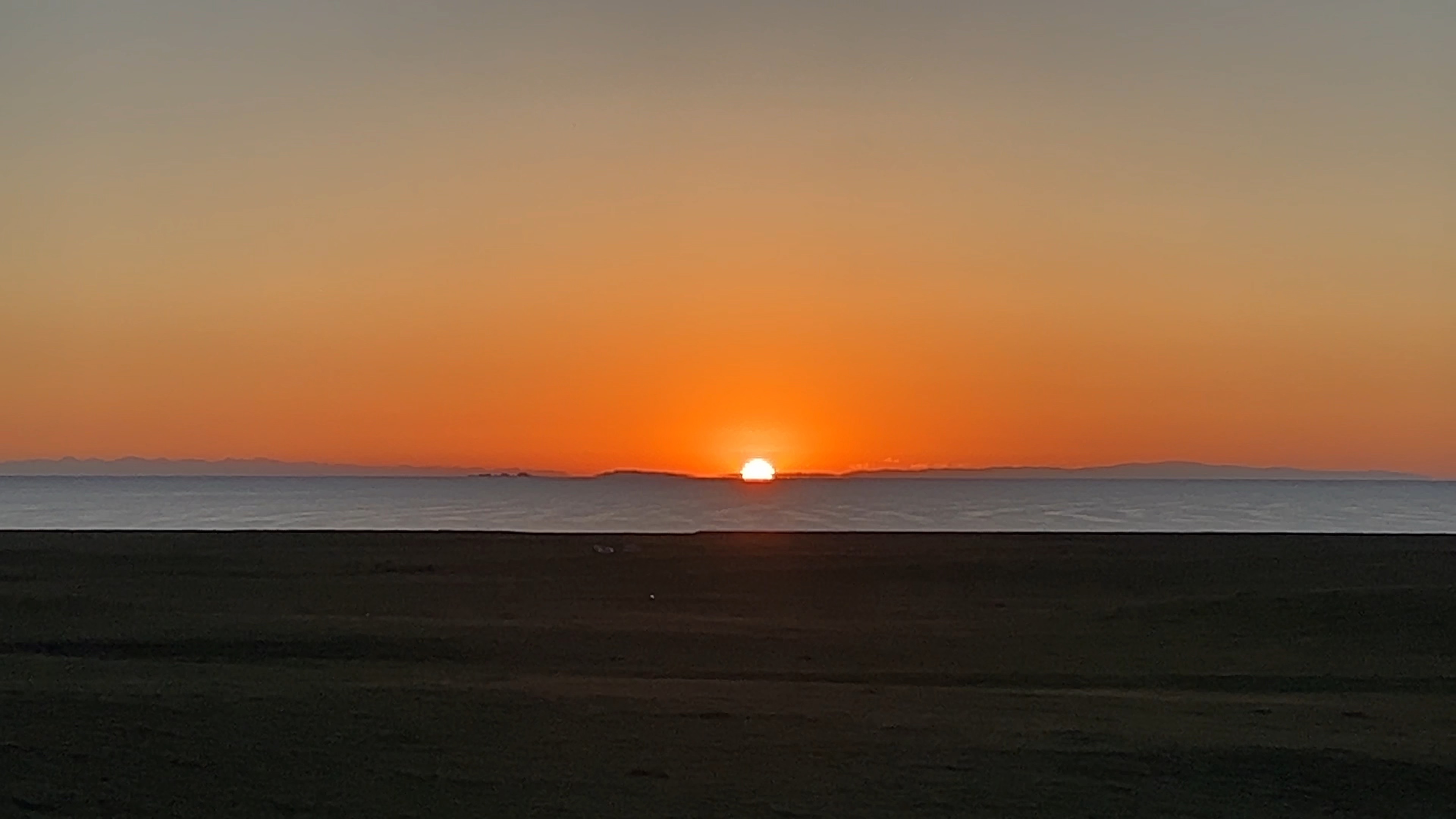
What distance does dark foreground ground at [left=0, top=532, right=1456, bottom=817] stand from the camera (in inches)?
382

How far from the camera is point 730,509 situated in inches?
2923

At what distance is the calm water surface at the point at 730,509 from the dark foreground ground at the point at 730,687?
2303 cm

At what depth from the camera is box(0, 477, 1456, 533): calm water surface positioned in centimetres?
5284

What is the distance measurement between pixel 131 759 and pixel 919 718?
6.68m

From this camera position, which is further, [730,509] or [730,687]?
[730,509]

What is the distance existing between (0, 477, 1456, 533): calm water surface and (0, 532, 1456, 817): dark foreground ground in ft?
75.6

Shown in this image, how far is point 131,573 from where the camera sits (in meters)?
24.6

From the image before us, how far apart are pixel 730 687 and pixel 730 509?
60.6m

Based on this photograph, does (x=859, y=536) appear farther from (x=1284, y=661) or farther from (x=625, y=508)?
(x=625, y=508)

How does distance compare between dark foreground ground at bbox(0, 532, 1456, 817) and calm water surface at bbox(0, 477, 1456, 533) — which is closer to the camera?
dark foreground ground at bbox(0, 532, 1456, 817)

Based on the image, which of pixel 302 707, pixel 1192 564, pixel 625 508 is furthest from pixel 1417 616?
pixel 625 508

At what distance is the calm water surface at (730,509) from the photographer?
173 ft

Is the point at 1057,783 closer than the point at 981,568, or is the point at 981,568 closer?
the point at 1057,783

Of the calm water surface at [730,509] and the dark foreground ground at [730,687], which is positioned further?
the calm water surface at [730,509]
